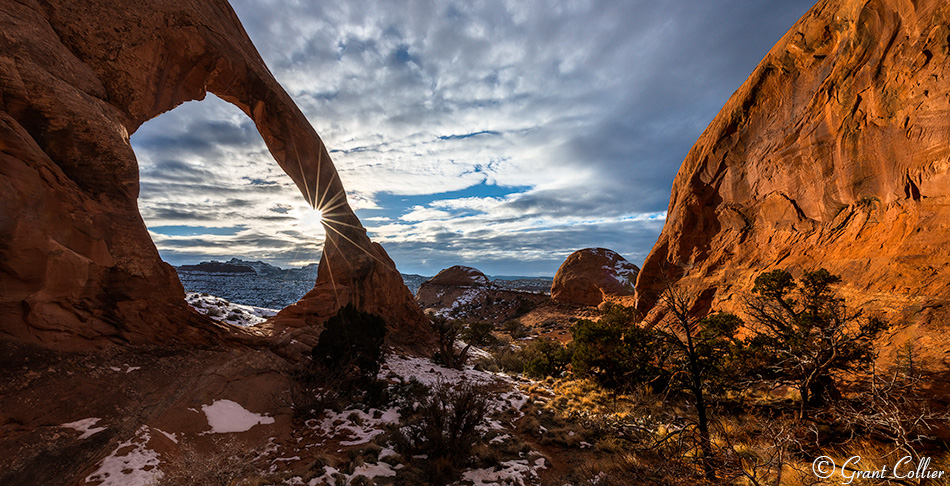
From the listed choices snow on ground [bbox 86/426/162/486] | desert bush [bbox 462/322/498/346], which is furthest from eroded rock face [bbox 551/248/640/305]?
snow on ground [bbox 86/426/162/486]

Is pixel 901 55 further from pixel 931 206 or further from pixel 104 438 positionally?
pixel 104 438

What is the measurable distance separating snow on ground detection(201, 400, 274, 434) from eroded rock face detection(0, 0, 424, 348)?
9.15 ft

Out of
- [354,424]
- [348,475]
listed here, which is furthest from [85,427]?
[354,424]

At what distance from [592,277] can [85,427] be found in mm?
45012

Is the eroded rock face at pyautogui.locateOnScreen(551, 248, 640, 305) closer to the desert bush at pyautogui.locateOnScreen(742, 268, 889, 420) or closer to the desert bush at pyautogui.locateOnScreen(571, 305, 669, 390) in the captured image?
the desert bush at pyautogui.locateOnScreen(571, 305, 669, 390)

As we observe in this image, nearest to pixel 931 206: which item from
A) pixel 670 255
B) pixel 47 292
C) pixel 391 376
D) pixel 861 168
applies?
pixel 861 168

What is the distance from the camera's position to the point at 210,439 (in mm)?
7102

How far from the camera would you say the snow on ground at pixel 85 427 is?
5.83m

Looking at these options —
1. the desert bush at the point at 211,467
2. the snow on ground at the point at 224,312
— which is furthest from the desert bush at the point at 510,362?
the desert bush at the point at 211,467

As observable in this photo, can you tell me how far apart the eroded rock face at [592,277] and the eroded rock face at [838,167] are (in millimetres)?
22913

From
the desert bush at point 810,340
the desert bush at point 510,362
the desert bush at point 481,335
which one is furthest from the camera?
the desert bush at point 481,335

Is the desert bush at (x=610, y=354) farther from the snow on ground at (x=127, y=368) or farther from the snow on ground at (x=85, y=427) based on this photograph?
the snow on ground at (x=127, y=368)

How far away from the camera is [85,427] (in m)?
5.95

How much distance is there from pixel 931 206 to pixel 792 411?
7415 millimetres
